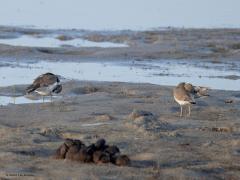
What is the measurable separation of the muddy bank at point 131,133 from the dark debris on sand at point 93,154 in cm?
14

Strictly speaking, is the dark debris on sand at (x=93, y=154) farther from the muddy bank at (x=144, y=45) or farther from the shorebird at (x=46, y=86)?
the muddy bank at (x=144, y=45)

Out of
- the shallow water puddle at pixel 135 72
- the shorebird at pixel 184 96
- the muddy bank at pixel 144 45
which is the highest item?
the muddy bank at pixel 144 45

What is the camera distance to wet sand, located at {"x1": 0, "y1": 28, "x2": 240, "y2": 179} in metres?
11.3

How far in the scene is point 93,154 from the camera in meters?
11.6

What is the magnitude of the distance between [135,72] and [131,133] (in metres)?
12.1

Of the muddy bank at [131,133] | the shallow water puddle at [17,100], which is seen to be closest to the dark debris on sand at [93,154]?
the muddy bank at [131,133]

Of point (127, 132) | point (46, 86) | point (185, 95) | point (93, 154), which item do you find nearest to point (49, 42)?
point (46, 86)

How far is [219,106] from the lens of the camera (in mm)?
18500

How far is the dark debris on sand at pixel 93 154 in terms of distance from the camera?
37.8ft

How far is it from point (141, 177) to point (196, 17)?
41560mm

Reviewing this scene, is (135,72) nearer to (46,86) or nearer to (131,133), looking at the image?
(46,86)

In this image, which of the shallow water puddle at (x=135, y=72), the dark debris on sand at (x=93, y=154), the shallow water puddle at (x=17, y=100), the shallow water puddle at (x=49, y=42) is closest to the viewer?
the dark debris on sand at (x=93, y=154)

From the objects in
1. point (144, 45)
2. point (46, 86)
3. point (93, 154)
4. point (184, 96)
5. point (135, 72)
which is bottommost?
point (93, 154)

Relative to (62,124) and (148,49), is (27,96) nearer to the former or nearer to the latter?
(62,124)
